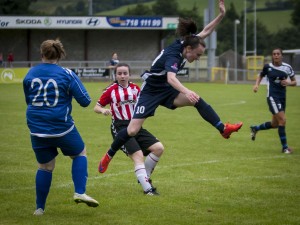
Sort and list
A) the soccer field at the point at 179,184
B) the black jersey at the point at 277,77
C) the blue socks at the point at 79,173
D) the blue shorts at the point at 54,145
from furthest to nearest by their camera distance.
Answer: the black jersey at the point at 277,77 → the soccer field at the point at 179,184 → the blue socks at the point at 79,173 → the blue shorts at the point at 54,145

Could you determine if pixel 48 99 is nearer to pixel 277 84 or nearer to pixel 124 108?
pixel 124 108

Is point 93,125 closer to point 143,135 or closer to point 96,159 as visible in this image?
point 96,159

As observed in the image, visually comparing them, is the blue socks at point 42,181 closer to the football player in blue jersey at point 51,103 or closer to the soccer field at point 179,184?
the football player in blue jersey at point 51,103

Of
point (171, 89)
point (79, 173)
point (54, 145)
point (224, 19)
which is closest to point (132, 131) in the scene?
point (171, 89)

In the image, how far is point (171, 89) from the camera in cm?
855

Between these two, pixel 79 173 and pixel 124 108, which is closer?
pixel 79 173

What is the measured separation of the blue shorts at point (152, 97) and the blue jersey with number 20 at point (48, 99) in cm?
162

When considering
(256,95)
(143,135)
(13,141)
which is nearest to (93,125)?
(13,141)

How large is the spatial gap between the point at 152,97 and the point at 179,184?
1557mm

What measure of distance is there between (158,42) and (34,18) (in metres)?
11.1

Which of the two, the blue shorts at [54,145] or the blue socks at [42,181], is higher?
→ the blue shorts at [54,145]

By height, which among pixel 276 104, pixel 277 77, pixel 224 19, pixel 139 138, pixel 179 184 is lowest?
pixel 179 184

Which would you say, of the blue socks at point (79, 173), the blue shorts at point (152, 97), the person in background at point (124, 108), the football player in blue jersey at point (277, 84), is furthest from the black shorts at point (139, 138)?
the football player in blue jersey at point (277, 84)

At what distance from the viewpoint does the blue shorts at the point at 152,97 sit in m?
8.32
